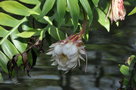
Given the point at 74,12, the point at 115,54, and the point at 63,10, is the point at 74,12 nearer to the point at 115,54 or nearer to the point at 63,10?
the point at 63,10

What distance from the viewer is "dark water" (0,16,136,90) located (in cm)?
239

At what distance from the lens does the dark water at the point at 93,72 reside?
239 centimetres

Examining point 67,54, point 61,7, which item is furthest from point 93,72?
point 67,54

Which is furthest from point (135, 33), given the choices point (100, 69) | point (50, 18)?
point (50, 18)

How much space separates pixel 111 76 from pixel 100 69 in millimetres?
124

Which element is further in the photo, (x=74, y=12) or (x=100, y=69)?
(x=100, y=69)

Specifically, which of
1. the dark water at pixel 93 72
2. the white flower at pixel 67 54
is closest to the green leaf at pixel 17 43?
the white flower at pixel 67 54

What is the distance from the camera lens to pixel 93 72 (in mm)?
2555

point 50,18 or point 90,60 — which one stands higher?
point 50,18

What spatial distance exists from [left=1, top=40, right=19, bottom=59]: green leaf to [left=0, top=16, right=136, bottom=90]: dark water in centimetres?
87

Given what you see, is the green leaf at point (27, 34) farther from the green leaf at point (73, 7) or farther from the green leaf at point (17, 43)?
the green leaf at point (73, 7)

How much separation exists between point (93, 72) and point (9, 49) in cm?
117

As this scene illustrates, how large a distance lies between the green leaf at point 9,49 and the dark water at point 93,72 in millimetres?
871

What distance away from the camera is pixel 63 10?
1229 mm
